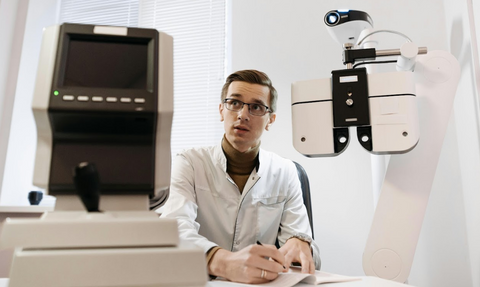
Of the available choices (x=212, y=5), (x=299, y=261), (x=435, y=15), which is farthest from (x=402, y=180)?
(x=212, y=5)

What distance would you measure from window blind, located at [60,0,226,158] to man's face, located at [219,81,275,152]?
2.73 feet

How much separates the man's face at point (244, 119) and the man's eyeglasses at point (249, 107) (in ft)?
0.04

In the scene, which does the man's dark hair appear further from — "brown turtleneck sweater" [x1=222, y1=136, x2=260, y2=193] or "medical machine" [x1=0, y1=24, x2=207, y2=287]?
"medical machine" [x1=0, y1=24, x2=207, y2=287]

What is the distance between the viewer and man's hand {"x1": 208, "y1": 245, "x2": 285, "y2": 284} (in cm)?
89

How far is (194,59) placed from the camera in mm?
2525

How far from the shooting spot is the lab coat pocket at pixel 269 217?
5.02 ft

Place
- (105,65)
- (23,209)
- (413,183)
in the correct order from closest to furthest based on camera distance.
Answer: (105,65), (413,183), (23,209)

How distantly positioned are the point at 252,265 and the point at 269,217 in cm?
65

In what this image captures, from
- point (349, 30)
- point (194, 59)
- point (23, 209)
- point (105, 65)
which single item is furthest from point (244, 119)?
point (23, 209)

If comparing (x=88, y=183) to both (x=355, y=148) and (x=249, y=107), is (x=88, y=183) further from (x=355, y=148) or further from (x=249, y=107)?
(x=355, y=148)

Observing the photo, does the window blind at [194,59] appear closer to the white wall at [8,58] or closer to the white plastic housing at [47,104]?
the white wall at [8,58]

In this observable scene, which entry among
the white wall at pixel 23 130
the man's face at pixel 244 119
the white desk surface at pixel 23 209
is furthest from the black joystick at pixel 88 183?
the white wall at pixel 23 130

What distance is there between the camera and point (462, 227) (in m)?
1.64

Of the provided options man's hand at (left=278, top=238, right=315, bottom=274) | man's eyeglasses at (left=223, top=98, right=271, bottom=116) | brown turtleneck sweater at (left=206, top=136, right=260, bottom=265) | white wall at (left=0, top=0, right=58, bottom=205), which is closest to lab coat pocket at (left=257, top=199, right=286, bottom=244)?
brown turtleneck sweater at (left=206, top=136, right=260, bottom=265)
